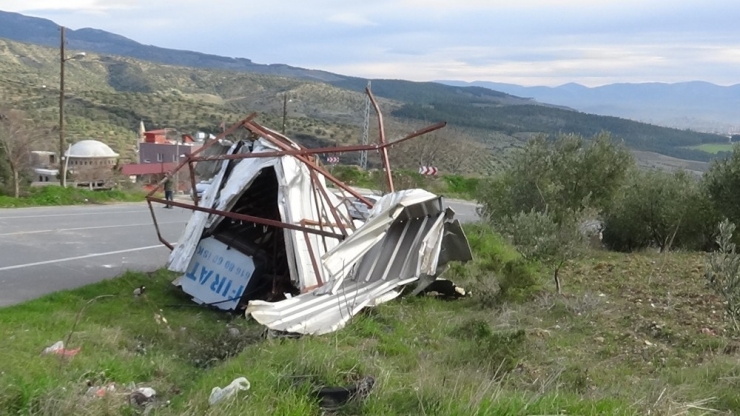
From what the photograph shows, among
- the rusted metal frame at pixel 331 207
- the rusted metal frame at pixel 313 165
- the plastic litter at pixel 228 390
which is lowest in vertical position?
the plastic litter at pixel 228 390

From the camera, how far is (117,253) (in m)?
13.1

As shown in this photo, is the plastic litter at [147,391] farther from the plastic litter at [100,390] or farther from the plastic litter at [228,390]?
the plastic litter at [228,390]

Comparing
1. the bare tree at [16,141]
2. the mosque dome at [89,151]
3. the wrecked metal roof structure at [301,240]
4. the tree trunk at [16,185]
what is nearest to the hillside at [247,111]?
the mosque dome at [89,151]

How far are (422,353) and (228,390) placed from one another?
246 centimetres

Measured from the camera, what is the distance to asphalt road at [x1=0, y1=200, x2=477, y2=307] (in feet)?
33.3

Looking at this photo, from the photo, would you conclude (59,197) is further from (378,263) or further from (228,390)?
(228,390)

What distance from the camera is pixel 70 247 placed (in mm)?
13180

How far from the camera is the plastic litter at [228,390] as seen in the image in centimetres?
448

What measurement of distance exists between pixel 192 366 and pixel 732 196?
15.9 meters

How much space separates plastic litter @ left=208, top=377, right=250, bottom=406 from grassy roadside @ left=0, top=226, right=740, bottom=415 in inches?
2.7

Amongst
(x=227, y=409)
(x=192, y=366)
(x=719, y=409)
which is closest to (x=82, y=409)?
(x=227, y=409)

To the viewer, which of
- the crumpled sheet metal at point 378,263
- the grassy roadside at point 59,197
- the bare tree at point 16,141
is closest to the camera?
the crumpled sheet metal at point 378,263

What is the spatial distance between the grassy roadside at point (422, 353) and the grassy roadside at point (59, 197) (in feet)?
42.0

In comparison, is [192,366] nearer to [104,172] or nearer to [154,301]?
[154,301]
